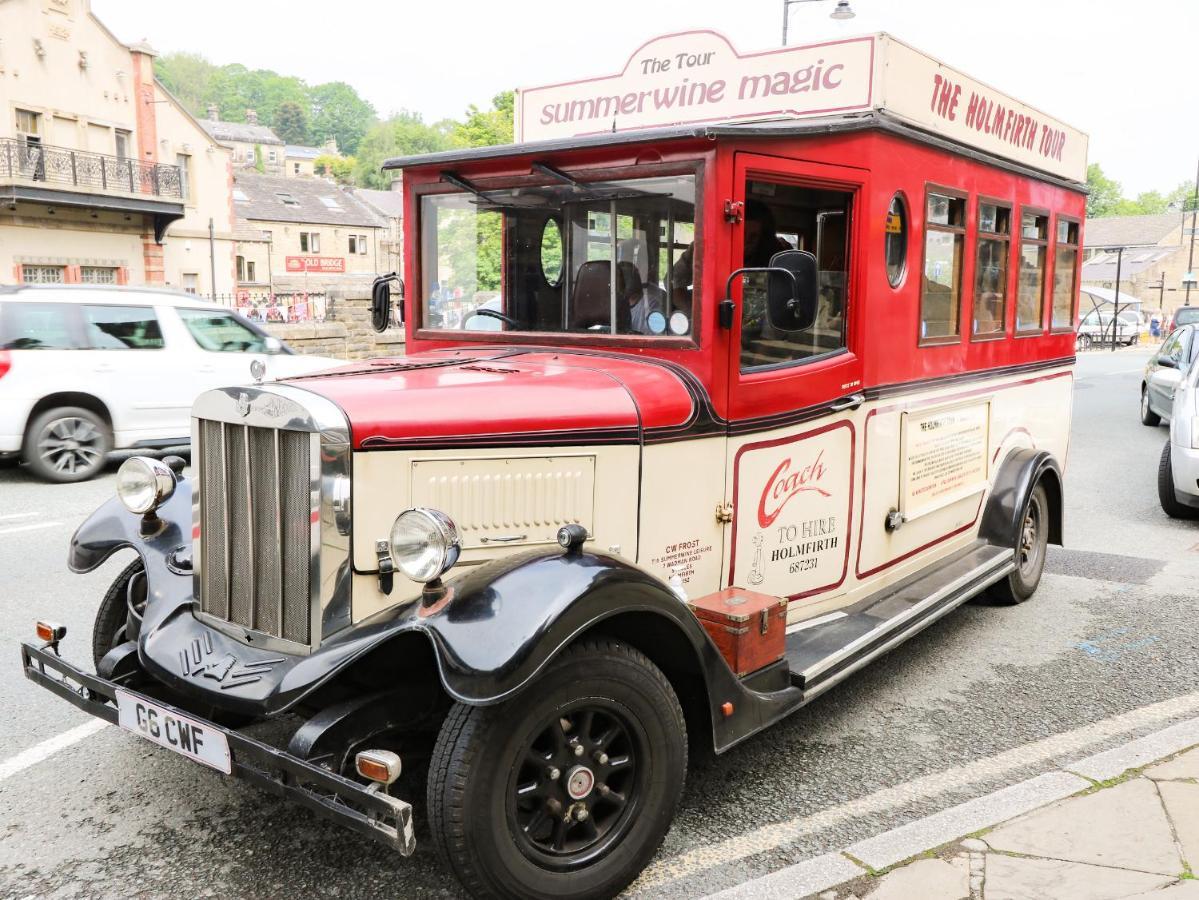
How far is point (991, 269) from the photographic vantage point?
19.1 ft

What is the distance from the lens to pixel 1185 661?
527 cm

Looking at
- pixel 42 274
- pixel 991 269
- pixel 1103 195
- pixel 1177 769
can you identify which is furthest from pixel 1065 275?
pixel 1103 195

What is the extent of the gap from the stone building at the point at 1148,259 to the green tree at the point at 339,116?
95.1 metres

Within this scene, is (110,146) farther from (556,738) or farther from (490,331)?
(556,738)

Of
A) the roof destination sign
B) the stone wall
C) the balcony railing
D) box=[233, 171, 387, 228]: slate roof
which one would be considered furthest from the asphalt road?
box=[233, 171, 387, 228]: slate roof

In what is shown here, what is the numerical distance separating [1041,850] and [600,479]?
1.82 m

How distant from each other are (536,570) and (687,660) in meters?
0.66

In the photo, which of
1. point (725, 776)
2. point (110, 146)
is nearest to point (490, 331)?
point (725, 776)

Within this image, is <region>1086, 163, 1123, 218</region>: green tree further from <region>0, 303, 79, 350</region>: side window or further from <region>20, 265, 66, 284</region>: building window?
<region>0, 303, 79, 350</region>: side window

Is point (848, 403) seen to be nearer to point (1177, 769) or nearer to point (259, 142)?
point (1177, 769)

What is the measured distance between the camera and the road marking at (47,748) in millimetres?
3967

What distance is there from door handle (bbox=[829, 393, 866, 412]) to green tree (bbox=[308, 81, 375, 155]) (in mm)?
140252

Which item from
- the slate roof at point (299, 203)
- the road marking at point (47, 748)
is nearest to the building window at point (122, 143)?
the slate roof at point (299, 203)

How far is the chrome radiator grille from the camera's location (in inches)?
124
